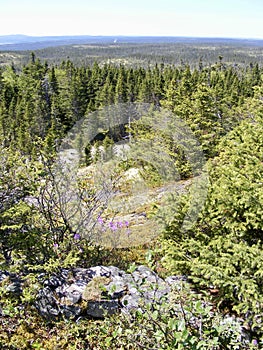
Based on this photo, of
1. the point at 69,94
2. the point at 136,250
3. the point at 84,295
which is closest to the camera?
the point at 84,295

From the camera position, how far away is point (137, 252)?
31.0 feet

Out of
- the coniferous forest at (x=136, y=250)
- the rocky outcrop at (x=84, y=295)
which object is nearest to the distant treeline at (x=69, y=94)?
the coniferous forest at (x=136, y=250)

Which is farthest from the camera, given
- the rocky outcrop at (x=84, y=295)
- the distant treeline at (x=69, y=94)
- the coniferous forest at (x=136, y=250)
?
the distant treeline at (x=69, y=94)

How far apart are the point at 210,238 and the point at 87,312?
2.45m

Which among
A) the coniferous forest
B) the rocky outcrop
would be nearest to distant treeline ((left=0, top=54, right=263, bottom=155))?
the coniferous forest

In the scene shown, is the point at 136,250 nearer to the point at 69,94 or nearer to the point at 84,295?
the point at 84,295

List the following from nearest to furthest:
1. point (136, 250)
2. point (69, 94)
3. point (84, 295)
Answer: point (84, 295)
point (136, 250)
point (69, 94)

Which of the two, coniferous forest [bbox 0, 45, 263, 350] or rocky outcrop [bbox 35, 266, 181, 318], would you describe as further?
rocky outcrop [bbox 35, 266, 181, 318]

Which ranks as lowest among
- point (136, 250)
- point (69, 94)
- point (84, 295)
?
point (69, 94)

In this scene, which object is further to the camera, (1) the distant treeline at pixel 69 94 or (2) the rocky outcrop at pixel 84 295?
(1) the distant treeline at pixel 69 94

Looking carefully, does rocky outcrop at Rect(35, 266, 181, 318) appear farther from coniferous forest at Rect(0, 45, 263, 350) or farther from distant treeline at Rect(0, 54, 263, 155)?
distant treeline at Rect(0, 54, 263, 155)

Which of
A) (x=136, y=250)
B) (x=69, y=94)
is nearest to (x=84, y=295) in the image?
(x=136, y=250)

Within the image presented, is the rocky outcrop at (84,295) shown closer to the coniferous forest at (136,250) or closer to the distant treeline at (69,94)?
the coniferous forest at (136,250)

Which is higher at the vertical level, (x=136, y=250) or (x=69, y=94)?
(x=136, y=250)
